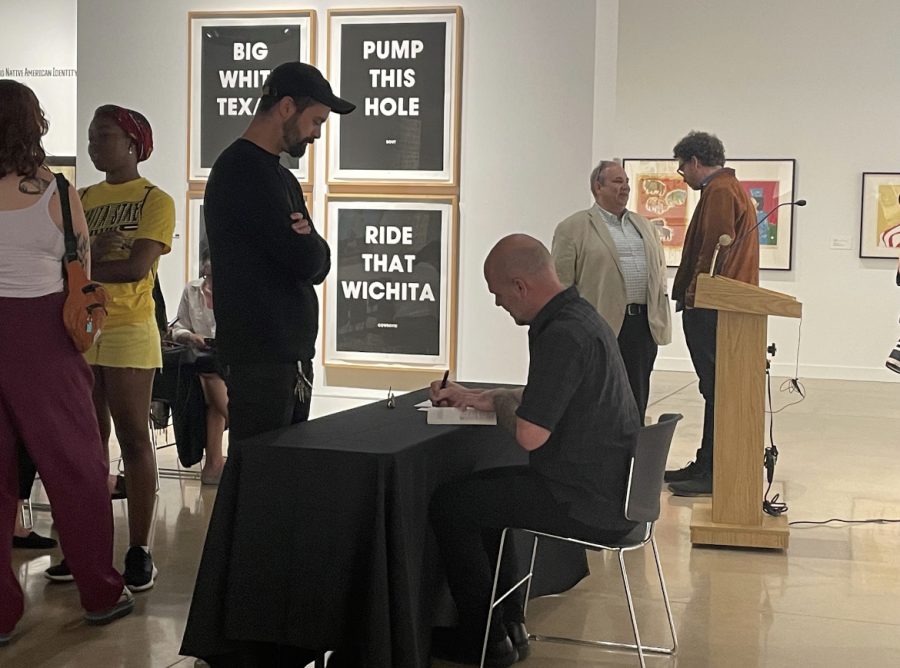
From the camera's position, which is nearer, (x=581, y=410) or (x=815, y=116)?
(x=581, y=410)

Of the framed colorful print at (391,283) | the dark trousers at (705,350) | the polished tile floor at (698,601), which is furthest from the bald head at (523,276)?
the framed colorful print at (391,283)

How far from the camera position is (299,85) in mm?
3521

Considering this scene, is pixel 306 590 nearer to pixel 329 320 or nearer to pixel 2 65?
pixel 329 320

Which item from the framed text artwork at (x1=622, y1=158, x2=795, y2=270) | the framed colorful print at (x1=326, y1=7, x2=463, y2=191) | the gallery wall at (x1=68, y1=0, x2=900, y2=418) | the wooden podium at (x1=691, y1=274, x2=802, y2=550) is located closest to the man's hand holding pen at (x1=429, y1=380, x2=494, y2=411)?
the wooden podium at (x1=691, y1=274, x2=802, y2=550)

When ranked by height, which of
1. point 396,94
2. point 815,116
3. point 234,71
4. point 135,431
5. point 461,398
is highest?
point 815,116

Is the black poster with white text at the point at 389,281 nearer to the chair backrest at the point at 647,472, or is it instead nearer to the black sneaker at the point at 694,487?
the black sneaker at the point at 694,487

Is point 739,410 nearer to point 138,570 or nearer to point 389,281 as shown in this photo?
point 138,570

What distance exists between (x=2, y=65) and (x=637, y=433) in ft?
25.1

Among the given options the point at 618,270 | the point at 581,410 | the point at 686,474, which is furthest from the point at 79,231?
the point at 686,474

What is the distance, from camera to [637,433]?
10.4 ft

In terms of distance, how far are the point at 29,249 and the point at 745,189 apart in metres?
9.61

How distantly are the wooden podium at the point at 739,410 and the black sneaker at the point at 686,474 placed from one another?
4.03ft

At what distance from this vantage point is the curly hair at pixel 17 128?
336 cm

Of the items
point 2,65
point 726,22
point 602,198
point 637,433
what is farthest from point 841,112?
point 637,433
